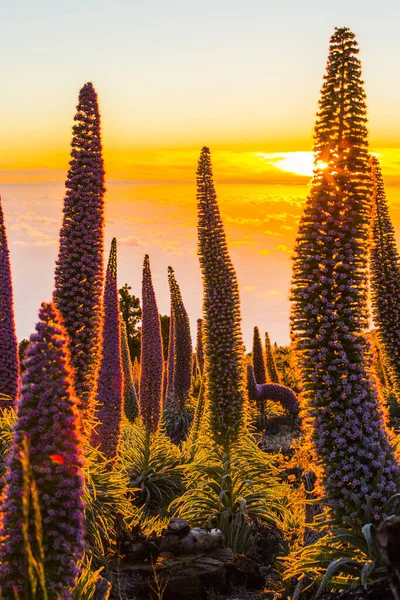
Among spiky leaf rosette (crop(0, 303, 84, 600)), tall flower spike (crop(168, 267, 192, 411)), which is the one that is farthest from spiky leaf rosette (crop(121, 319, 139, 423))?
spiky leaf rosette (crop(0, 303, 84, 600))

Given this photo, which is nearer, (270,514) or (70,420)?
(70,420)

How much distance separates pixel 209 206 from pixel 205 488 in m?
4.25

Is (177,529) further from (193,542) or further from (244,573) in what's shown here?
(244,573)

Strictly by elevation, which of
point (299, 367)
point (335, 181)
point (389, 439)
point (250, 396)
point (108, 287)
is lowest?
point (250, 396)

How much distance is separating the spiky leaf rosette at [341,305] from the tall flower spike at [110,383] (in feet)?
16.1

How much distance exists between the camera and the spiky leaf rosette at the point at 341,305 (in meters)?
6.69

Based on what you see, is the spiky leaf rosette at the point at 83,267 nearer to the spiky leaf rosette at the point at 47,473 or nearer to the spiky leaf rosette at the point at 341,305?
the spiky leaf rosette at the point at 341,305

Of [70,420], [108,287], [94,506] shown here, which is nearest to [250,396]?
[108,287]

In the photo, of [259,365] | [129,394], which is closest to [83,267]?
[129,394]

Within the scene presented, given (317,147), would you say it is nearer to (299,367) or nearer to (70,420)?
(299,367)

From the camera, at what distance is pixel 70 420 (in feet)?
14.5

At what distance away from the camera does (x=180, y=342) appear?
61.8 feet

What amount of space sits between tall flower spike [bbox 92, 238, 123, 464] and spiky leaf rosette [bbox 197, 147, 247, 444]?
1.36 metres

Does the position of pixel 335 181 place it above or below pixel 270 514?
above
